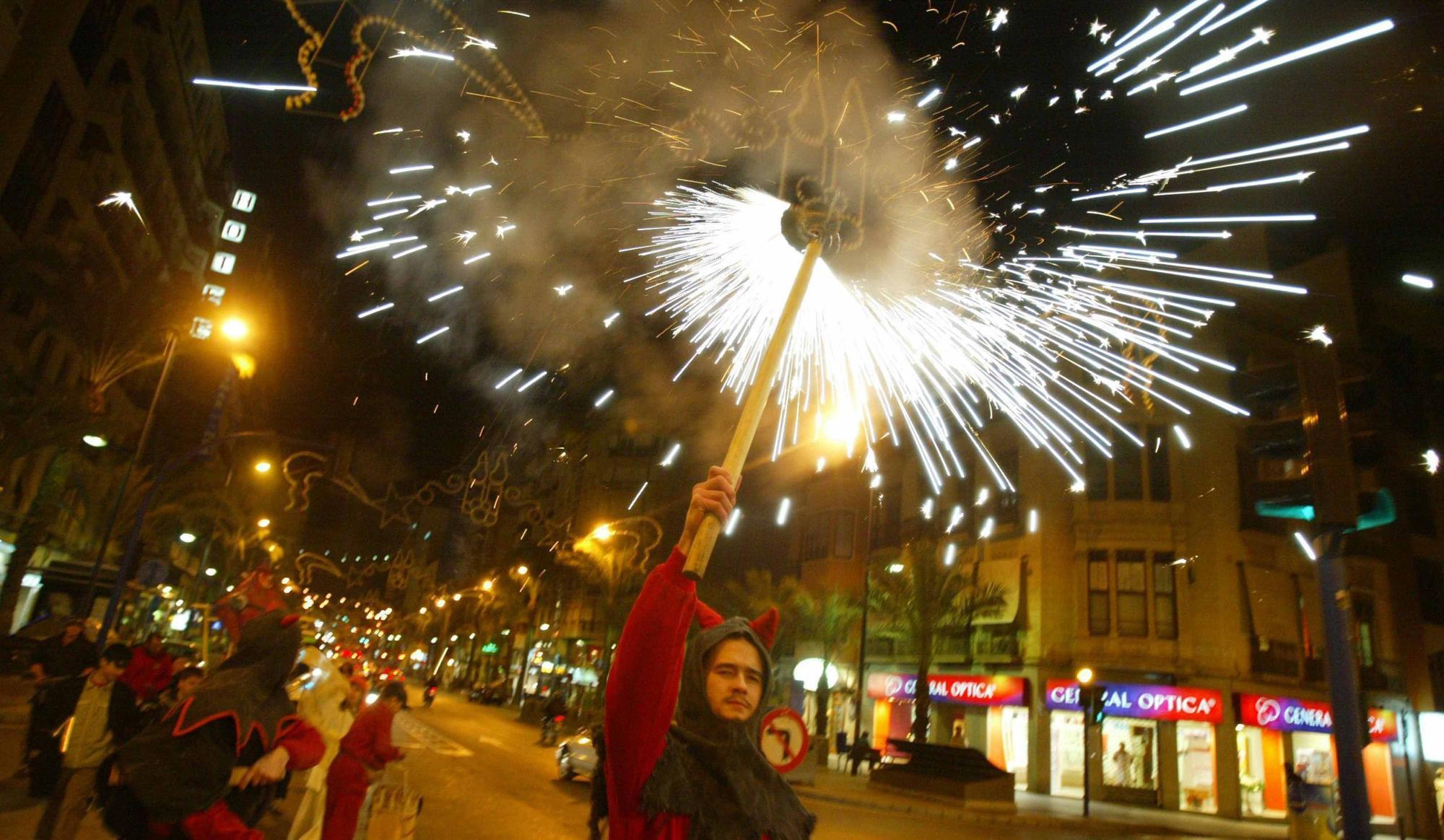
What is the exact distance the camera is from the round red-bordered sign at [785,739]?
4.01m

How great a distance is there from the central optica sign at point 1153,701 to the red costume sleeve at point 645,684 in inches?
1028

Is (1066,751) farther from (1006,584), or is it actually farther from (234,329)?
(234,329)

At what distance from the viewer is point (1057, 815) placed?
20.5 metres

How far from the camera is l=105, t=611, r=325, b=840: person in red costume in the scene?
13.0 ft

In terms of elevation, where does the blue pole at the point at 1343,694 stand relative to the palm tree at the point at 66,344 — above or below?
below

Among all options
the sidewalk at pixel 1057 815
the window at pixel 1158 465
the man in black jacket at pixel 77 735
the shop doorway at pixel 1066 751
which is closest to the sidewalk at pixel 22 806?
the man in black jacket at pixel 77 735

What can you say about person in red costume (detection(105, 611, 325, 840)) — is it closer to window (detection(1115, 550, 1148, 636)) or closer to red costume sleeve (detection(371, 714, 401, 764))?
red costume sleeve (detection(371, 714, 401, 764))

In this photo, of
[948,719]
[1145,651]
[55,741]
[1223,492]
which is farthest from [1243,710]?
[55,741]

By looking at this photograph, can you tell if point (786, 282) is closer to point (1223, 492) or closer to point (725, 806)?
point (725, 806)

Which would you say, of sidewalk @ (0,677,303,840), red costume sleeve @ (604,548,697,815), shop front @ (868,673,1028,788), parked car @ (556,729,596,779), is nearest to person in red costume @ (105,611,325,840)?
sidewalk @ (0,677,303,840)

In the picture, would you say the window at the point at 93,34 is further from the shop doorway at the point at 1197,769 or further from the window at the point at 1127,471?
the shop doorway at the point at 1197,769

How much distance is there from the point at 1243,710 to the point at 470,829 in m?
24.2

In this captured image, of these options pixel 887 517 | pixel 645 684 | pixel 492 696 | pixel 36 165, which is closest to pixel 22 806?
pixel 645 684

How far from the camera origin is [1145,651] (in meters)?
27.1
